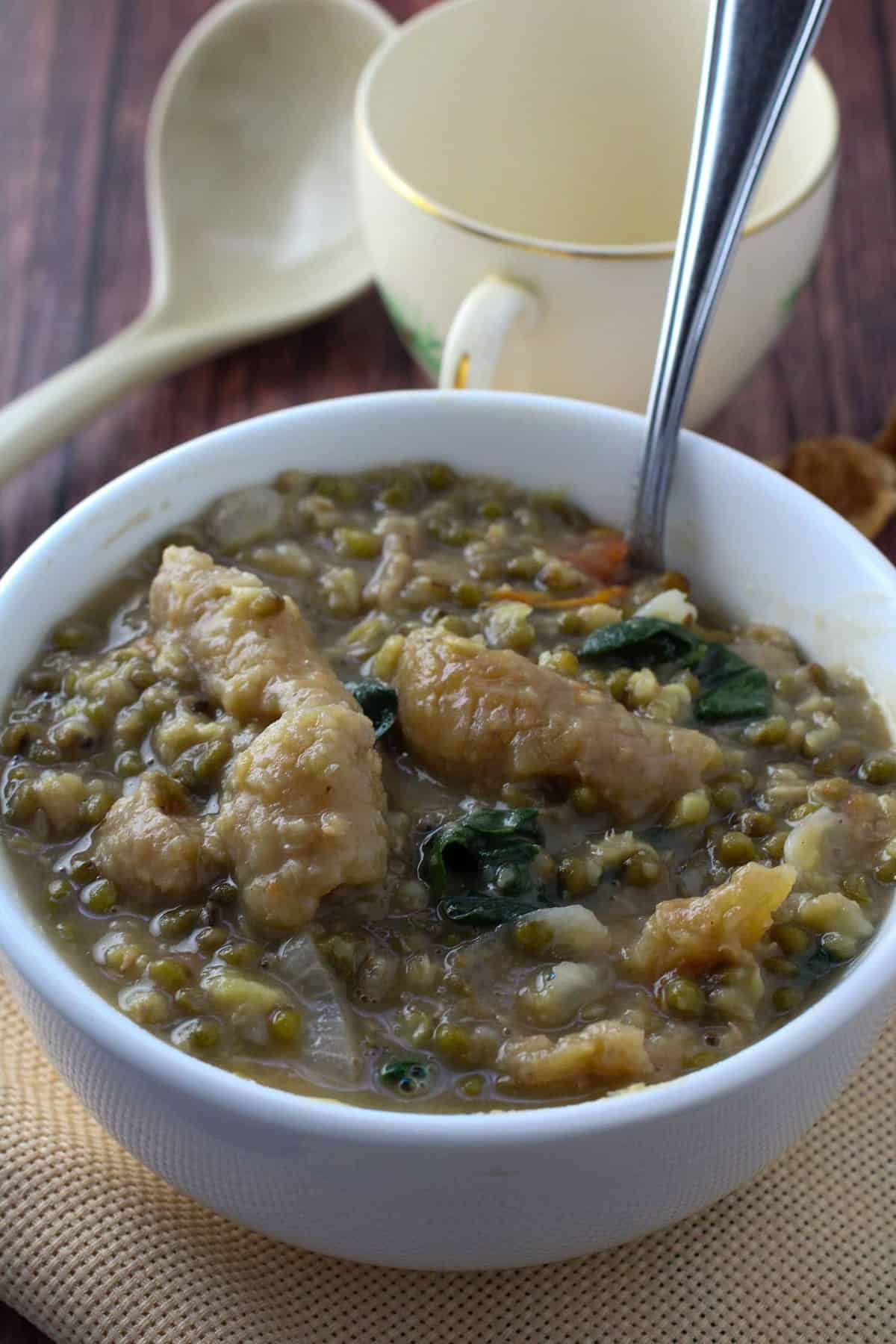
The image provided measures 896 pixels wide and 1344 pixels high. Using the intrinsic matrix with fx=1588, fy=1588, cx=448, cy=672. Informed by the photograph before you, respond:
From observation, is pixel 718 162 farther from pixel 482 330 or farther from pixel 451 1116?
pixel 451 1116

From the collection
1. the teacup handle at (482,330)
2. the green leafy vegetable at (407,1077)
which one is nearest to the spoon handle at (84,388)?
the teacup handle at (482,330)

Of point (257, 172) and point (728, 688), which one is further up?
point (728, 688)

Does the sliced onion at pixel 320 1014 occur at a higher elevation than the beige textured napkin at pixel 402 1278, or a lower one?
higher

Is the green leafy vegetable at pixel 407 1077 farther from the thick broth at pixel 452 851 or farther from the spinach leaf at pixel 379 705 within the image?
the spinach leaf at pixel 379 705

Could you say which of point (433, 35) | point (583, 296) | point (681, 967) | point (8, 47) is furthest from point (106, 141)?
point (681, 967)

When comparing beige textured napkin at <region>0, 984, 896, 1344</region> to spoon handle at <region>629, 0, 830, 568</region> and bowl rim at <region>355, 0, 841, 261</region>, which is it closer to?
spoon handle at <region>629, 0, 830, 568</region>

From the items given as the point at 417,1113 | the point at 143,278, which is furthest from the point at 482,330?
the point at 417,1113

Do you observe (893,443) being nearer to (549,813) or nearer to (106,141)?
(549,813)
